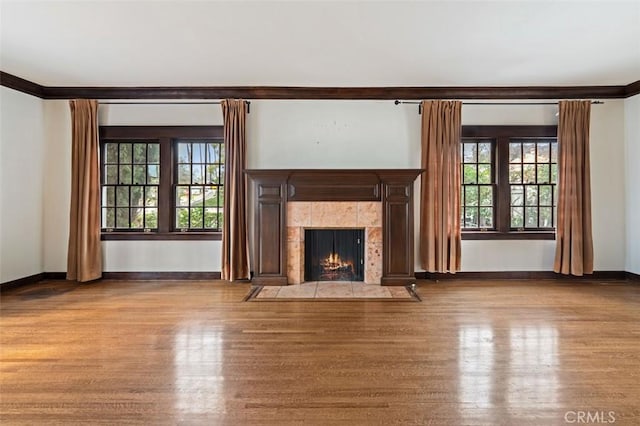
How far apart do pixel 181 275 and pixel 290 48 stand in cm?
347

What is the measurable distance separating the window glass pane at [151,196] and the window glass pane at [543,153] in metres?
5.75

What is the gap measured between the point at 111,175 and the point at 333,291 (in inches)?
146

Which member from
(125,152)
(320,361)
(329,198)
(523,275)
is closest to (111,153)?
(125,152)

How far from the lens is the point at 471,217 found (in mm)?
5359

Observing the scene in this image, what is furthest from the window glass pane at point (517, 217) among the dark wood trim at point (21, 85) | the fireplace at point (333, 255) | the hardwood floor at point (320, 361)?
the dark wood trim at point (21, 85)

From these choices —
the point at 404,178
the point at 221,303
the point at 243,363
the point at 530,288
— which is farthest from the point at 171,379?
the point at 530,288

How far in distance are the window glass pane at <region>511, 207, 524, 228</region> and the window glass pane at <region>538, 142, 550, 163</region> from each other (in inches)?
31.4

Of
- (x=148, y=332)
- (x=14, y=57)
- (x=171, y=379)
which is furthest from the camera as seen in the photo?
(x=14, y=57)

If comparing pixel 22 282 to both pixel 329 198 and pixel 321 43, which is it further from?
pixel 321 43

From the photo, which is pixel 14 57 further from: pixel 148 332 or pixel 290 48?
pixel 148 332

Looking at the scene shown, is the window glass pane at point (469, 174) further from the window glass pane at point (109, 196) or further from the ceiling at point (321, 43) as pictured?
the window glass pane at point (109, 196)

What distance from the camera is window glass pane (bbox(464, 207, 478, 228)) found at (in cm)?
535

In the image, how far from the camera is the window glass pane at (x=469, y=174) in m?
5.34

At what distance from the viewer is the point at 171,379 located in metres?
2.31
